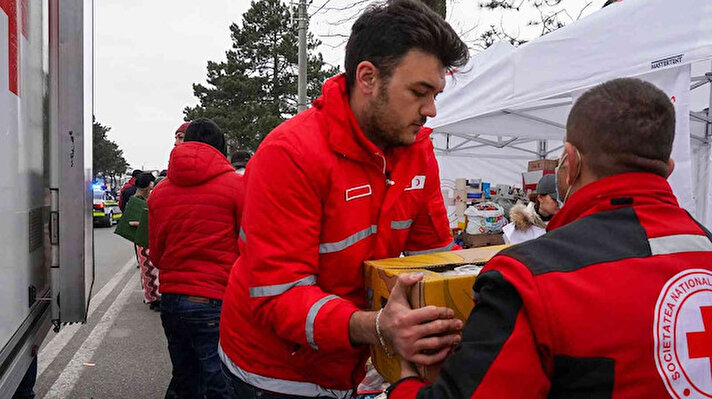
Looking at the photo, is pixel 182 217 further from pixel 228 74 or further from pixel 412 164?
pixel 228 74

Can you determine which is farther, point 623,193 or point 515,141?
point 515,141

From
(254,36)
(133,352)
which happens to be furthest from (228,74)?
(133,352)

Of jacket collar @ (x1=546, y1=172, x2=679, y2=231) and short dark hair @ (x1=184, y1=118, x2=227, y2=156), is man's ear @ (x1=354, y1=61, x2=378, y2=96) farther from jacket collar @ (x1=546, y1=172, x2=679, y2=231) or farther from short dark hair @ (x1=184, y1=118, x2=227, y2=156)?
short dark hair @ (x1=184, y1=118, x2=227, y2=156)

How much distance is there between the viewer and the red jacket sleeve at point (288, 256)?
4.61 ft

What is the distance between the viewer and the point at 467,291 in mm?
Result: 1362

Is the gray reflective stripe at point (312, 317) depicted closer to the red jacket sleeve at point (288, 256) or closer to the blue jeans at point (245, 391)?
the red jacket sleeve at point (288, 256)

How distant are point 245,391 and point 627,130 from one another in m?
1.48

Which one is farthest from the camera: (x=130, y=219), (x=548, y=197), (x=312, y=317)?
(x=130, y=219)

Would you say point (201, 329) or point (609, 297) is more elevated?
point (609, 297)

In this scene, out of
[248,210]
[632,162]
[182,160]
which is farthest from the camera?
[182,160]

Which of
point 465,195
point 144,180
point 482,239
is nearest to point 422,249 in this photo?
point 482,239

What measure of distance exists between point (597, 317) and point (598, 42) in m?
3.48

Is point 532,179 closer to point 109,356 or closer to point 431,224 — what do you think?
point 431,224

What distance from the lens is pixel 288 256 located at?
4.82 feet
